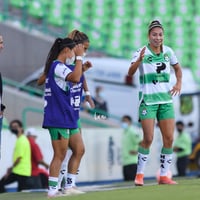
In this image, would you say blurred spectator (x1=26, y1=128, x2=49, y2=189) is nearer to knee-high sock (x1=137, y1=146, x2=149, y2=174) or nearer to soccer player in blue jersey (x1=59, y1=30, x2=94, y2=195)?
knee-high sock (x1=137, y1=146, x2=149, y2=174)

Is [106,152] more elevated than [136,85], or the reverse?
[136,85]

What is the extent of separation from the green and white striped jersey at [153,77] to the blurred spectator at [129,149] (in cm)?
830

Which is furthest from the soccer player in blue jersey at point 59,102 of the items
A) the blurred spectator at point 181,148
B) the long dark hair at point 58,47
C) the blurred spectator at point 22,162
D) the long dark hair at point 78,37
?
the blurred spectator at point 181,148

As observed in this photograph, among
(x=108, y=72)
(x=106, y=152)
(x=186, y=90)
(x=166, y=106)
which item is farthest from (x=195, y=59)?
(x=166, y=106)

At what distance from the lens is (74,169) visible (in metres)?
10.3

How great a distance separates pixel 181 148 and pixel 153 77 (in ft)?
37.1

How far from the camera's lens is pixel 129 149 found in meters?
19.5

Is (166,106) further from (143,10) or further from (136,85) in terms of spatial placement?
(143,10)

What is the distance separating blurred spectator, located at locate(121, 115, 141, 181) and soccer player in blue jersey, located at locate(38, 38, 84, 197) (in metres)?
9.13

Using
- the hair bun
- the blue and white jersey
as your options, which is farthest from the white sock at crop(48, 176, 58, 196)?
the hair bun

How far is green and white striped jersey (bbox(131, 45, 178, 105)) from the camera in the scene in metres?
10.7

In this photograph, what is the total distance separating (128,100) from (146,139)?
14588 millimetres

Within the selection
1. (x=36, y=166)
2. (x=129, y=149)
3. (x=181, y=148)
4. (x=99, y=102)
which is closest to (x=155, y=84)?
(x=36, y=166)

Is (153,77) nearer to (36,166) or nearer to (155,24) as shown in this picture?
(155,24)
